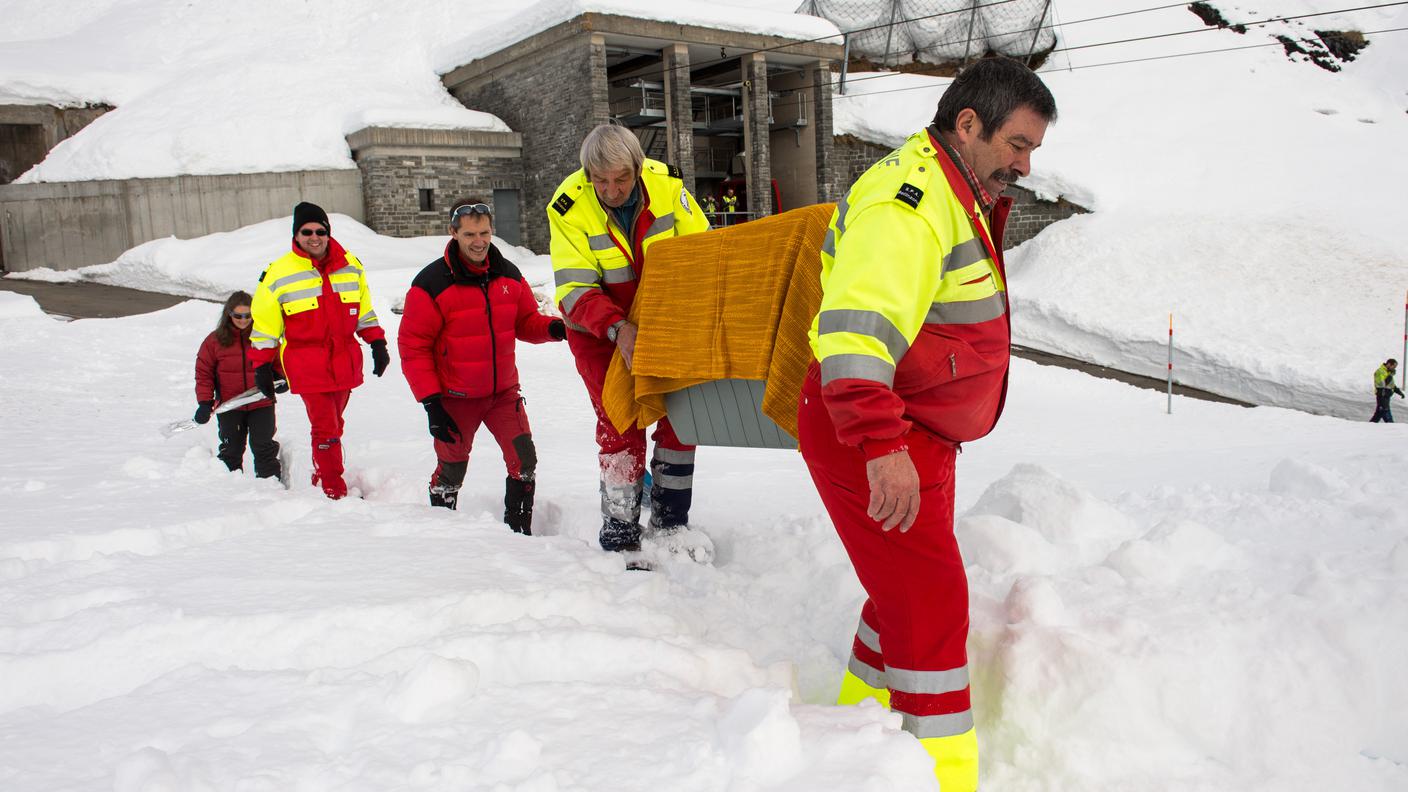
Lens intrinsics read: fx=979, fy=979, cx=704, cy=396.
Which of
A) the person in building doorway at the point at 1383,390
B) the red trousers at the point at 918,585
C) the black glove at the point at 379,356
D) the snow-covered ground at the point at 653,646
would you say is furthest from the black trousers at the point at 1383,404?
the red trousers at the point at 918,585

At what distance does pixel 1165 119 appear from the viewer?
27125 millimetres

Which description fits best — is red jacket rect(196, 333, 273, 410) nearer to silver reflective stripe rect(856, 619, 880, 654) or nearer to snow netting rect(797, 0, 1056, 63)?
silver reflective stripe rect(856, 619, 880, 654)

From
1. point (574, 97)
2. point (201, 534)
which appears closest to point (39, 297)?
point (574, 97)

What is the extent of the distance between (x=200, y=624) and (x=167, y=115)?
26529 millimetres

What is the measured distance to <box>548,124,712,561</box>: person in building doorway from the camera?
389 centimetres

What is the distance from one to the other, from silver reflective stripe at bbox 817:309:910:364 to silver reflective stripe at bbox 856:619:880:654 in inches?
36.4

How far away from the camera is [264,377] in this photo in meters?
6.32

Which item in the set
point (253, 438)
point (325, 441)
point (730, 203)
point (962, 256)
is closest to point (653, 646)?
point (962, 256)

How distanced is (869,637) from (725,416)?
3.44 feet

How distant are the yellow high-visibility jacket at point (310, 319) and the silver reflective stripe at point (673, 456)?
2.58 meters

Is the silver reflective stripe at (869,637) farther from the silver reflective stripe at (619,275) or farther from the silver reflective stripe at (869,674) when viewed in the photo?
the silver reflective stripe at (619,275)

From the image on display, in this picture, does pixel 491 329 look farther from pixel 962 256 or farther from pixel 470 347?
pixel 962 256

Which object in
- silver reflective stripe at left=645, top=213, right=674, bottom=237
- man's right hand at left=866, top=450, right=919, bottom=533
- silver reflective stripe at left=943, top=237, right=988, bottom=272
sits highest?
silver reflective stripe at left=645, top=213, right=674, bottom=237

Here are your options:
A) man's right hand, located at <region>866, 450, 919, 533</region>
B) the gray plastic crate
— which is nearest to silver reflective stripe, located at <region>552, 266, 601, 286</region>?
the gray plastic crate
